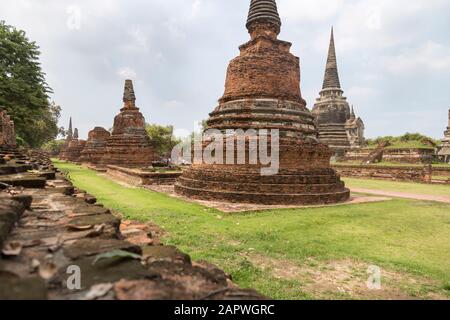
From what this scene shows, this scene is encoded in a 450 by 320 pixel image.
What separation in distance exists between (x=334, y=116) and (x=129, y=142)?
74.6 ft

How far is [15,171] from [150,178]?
7343 millimetres

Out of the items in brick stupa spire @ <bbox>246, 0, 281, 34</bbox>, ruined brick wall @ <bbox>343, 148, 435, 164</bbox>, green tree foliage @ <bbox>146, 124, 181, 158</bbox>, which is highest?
brick stupa spire @ <bbox>246, 0, 281, 34</bbox>

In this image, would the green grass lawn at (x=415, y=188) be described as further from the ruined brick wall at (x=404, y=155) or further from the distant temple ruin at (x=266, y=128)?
the ruined brick wall at (x=404, y=155)

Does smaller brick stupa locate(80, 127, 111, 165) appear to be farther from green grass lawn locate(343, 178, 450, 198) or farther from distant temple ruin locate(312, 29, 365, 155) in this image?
distant temple ruin locate(312, 29, 365, 155)

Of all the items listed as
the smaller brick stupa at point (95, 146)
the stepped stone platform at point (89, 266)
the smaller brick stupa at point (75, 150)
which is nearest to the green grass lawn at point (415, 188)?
the stepped stone platform at point (89, 266)

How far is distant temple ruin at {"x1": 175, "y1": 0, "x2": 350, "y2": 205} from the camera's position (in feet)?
30.6

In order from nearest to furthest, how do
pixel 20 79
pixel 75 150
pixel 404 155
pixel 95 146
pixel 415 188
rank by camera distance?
pixel 415 188, pixel 20 79, pixel 404 155, pixel 95 146, pixel 75 150

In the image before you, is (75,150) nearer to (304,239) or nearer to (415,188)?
(415,188)

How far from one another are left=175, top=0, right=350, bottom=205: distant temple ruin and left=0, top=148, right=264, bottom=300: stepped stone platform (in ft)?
21.8

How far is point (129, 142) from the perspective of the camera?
852 inches

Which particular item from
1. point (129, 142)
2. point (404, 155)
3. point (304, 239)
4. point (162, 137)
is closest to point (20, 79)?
point (129, 142)

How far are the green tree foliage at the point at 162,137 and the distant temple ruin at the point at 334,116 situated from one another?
1909cm

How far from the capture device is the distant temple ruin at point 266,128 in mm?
9312

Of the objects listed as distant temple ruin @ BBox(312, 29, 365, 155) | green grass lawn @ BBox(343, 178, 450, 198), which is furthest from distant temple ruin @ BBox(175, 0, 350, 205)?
distant temple ruin @ BBox(312, 29, 365, 155)
